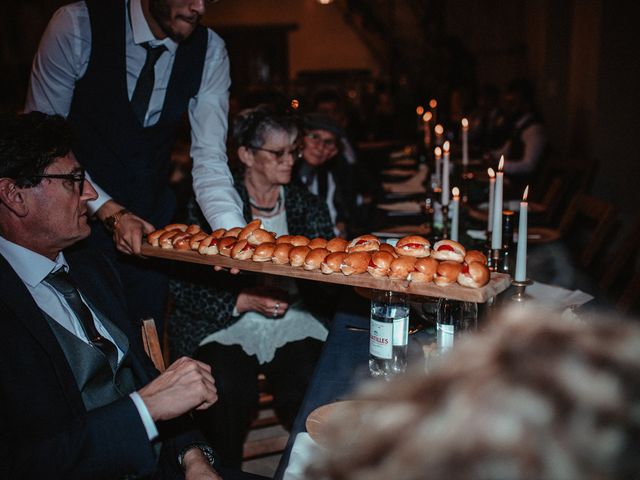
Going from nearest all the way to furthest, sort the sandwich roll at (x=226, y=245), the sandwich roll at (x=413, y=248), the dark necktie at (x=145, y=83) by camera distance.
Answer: the sandwich roll at (x=413, y=248) → the sandwich roll at (x=226, y=245) → the dark necktie at (x=145, y=83)

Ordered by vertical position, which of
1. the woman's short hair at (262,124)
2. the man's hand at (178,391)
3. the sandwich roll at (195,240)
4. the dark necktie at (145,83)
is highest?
the dark necktie at (145,83)

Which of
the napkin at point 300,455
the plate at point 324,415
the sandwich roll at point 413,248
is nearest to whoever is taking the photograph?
the napkin at point 300,455

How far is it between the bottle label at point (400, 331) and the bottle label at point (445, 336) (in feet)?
0.32

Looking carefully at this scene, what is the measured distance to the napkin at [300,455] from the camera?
1121 millimetres

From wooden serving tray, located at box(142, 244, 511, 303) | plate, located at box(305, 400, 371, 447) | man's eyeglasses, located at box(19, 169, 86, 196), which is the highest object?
man's eyeglasses, located at box(19, 169, 86, 196)

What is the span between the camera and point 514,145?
22.7ft

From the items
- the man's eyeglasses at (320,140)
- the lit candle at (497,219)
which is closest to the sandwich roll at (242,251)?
the lit candle at (497,219)

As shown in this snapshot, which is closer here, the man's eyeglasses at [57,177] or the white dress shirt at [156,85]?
the man's eyeglasses at [57,177]

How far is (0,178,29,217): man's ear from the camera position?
1444 millimetres

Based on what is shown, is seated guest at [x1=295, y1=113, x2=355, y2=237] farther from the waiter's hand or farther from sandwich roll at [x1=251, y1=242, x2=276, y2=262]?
sandwich roll at [x1=251, y1=242, x2=276, y2=262]

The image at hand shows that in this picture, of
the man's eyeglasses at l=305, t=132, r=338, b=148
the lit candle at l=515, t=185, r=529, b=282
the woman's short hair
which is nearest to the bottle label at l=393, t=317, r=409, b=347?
the lit candle at l=515, t=185, r=529, b=282

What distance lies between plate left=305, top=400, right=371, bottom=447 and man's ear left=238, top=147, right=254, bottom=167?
1564 millimetres

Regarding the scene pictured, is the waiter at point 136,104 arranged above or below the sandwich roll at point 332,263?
above

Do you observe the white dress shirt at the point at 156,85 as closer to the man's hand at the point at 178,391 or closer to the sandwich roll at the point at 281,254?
the sandwich roll at the point at 281,254
